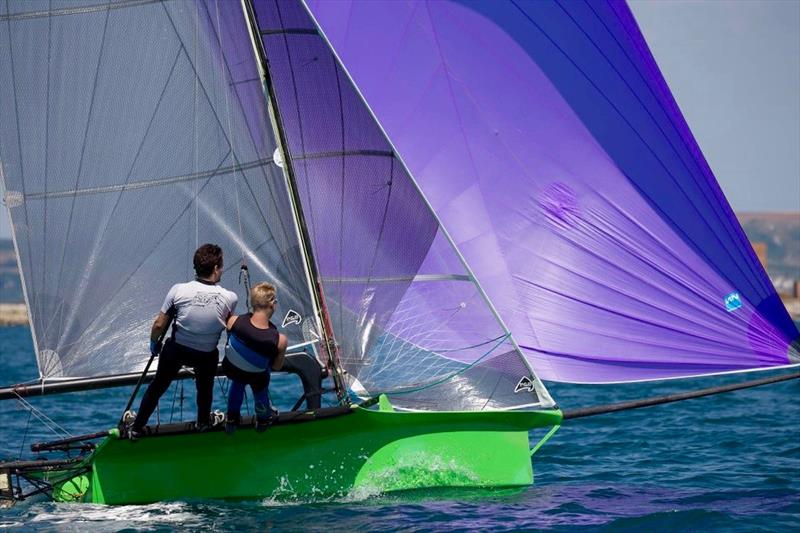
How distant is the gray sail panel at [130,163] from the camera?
995 centimetres

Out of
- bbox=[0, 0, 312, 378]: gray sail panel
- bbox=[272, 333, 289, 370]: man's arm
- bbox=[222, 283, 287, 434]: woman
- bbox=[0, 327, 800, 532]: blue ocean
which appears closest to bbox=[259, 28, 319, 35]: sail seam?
bbox=[0, 0, 312, 378]: gray sail panel

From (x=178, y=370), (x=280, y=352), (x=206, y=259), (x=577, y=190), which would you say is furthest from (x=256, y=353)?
(x=577, y=190)

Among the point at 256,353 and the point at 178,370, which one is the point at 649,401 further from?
the point at 178,370

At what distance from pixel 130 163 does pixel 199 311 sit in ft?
6.17

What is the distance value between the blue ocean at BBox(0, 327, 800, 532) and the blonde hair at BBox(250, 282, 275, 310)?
996 millimetres

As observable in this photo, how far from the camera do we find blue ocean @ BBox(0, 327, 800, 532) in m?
8.54

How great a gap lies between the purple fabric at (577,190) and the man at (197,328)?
256 cm

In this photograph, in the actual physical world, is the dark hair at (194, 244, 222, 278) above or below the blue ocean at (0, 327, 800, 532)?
above

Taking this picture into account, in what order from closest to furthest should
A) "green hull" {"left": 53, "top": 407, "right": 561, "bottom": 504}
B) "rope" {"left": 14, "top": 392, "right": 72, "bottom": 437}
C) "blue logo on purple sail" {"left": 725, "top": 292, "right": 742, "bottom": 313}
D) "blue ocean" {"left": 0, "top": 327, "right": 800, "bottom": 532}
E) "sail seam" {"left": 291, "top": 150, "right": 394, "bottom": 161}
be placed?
1. "blue ocean" {"left": 0, "top": 327, "right": 800, "bottom": 532}
2. "green hull" {"left": 53, "top": 407, "right": 561, "bottom": 504}
3. "blue logo on purple sail" {"left": 725, "top": 292, "right": 742, "bottom": 313}
4. "sail seam" {"left": 291, "top": 150, "right": 394, "bottom": 161}
5. "rope" {"left": 14, "top": 392, "right": 72, "bottom": 437}

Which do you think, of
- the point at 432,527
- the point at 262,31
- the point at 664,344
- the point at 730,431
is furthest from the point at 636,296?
the point at 730,431

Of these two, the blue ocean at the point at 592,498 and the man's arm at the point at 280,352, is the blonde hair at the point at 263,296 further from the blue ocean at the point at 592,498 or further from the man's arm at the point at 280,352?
the blue ocean at the point at 592,498

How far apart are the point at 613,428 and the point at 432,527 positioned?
712 cm

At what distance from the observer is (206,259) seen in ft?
28.6

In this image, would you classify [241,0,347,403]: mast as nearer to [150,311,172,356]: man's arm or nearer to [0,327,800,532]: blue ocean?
[0,327,800,532]: blue ocean
